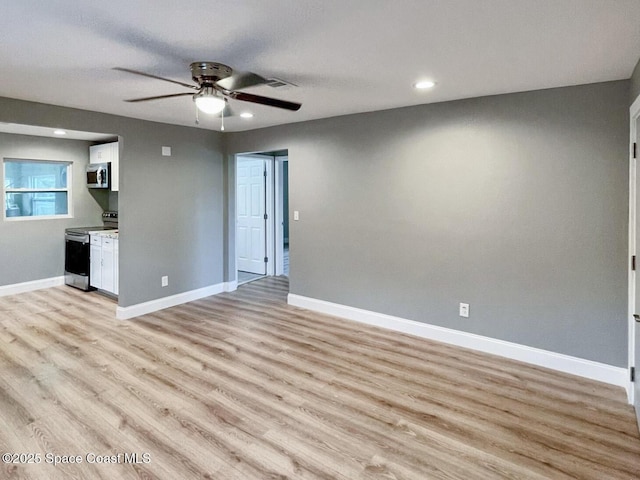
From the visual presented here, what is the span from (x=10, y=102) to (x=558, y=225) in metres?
4.89

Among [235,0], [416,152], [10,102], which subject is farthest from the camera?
[416,152]

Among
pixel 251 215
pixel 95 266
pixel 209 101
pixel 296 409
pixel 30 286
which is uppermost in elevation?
pixel 209 101

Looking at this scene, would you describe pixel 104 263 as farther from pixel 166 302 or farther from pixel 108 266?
pixel 166 302

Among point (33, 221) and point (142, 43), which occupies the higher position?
point (142, 43)

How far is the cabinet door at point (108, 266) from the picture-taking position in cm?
524

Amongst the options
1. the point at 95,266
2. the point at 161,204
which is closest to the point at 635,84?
the point at 161,204

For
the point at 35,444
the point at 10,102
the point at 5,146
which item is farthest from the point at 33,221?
the point at 35,444

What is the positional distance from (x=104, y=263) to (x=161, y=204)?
149 centimetres

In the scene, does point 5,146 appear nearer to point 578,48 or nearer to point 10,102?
point 10,102

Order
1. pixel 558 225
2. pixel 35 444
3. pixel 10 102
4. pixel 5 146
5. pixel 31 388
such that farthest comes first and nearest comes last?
pixel 5 146, pixel 10 102, pixel 558 225, pixel 31 388, pixel 35 444

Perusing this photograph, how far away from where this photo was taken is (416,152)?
12.6 ft

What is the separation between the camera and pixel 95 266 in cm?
558

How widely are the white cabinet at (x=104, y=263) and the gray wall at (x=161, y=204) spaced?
82 cm

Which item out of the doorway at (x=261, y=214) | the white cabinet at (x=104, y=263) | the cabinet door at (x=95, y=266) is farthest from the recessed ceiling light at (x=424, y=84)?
the cabinet door at (x=95, y=266)
